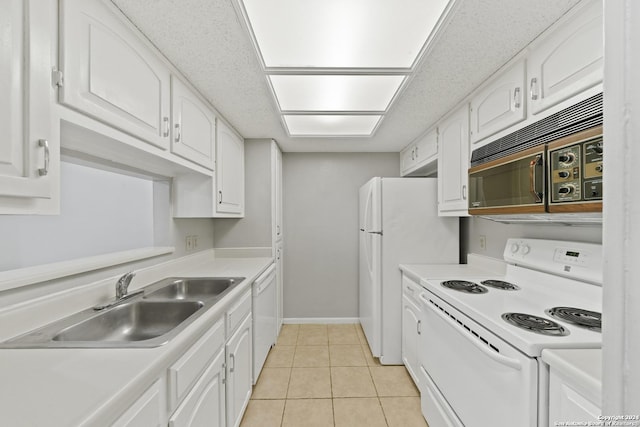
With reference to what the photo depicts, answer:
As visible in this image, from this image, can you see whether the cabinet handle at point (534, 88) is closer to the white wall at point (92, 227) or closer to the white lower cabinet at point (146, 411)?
the white lower cabinet at point (146, 411)

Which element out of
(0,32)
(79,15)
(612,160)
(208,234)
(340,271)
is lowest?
(340,271)

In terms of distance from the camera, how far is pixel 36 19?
2.57 feet

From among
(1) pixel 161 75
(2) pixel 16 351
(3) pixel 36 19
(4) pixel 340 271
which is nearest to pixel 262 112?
(1) pixel 161 75

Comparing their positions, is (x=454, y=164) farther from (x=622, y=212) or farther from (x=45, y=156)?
(x=45, y=156)

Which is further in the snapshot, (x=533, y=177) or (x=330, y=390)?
(x=330, y=390)

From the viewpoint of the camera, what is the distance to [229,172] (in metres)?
2.49

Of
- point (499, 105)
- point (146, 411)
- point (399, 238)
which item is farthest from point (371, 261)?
point (146, 411)

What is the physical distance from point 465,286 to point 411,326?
73cm

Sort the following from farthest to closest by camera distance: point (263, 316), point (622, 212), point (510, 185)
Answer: point (263, 316), point (510, 185), point (622, 212)

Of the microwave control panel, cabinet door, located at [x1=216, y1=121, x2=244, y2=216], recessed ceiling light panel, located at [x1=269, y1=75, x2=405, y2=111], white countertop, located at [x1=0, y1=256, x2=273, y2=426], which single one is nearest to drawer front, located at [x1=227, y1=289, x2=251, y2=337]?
white countertop, located at [x1=0, y1=256, x2=273, y2=426]

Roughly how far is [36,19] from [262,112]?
1486mm

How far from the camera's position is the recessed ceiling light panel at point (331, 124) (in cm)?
235

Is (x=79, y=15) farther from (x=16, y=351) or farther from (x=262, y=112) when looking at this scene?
(x=262, y=112)

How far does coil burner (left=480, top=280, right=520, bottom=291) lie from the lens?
166cm
